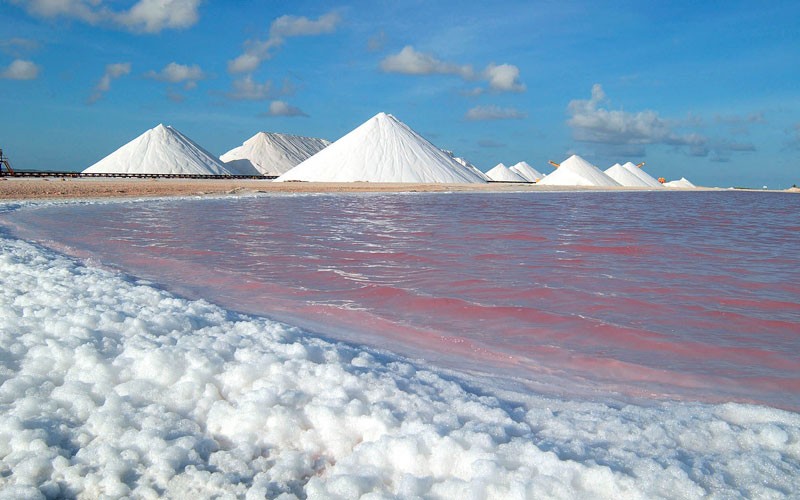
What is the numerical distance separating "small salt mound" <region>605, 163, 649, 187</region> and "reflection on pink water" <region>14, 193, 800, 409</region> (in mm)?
49914

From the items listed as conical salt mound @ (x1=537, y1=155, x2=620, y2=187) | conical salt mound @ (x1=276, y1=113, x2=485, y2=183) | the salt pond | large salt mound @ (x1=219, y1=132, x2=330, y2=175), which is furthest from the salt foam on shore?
large salt mound @ (x1=219, y1=132, x2=330, y2=175)

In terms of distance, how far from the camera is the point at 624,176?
188 feet

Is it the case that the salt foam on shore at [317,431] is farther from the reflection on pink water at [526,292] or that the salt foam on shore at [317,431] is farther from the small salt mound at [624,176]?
the small salt mound at [624,176]

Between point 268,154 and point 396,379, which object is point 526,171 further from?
point 396,379

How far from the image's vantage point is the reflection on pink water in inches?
115

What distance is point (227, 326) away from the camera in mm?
3070

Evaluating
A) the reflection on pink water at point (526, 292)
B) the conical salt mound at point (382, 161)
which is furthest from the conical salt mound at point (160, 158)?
the reflection on pink water at point (526, 292)

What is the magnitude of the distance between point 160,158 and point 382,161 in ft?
65.0

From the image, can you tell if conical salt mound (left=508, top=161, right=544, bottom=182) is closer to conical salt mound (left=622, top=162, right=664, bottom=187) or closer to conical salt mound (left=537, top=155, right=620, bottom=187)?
conical salt mound (left=622, top=162, right=664, bottom=187)

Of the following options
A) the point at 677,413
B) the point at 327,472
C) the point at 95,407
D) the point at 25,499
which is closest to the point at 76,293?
the point at 95,407

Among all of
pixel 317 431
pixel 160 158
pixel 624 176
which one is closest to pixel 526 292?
pixel 317 431

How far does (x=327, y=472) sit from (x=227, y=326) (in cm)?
150

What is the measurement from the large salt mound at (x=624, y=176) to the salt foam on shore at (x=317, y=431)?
57.3m

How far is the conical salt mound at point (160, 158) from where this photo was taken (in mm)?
43781
